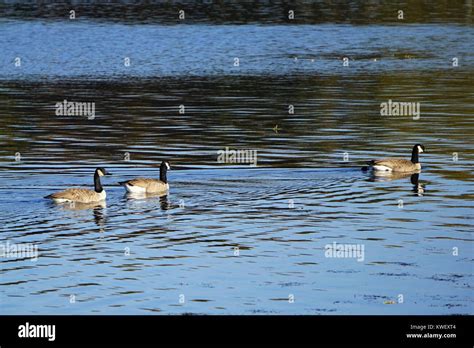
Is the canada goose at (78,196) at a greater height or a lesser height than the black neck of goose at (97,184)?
lesser

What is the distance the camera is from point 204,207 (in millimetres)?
35312

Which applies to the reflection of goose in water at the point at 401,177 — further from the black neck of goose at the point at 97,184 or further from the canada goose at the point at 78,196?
the canada goose at the point at 78,196

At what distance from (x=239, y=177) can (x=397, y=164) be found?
525 centimetres

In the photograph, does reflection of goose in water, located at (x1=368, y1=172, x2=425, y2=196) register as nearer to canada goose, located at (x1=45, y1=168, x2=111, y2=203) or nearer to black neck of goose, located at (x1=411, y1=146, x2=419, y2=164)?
black neck of goose, located at (x1=411, y1=146, x2=419, y2=164)

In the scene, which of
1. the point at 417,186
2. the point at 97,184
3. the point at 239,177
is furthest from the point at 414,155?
the point at 97,184

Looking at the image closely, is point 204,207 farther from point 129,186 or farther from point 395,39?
point 395,39

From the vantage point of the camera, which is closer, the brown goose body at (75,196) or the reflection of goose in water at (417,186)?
the brown goose body at (75,196)

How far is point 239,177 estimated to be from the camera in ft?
131

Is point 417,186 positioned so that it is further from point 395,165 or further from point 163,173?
point 163,173

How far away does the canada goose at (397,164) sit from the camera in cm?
4016

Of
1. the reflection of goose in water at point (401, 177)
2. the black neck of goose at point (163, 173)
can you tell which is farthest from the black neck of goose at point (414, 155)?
the black neck of goose at point (163, 173)

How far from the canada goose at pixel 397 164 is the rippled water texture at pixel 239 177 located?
608 millimetres

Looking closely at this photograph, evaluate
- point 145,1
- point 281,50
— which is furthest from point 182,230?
point 145,1

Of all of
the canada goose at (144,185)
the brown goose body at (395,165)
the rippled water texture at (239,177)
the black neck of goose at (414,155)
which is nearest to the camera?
the rippled water texture at (239,177)
